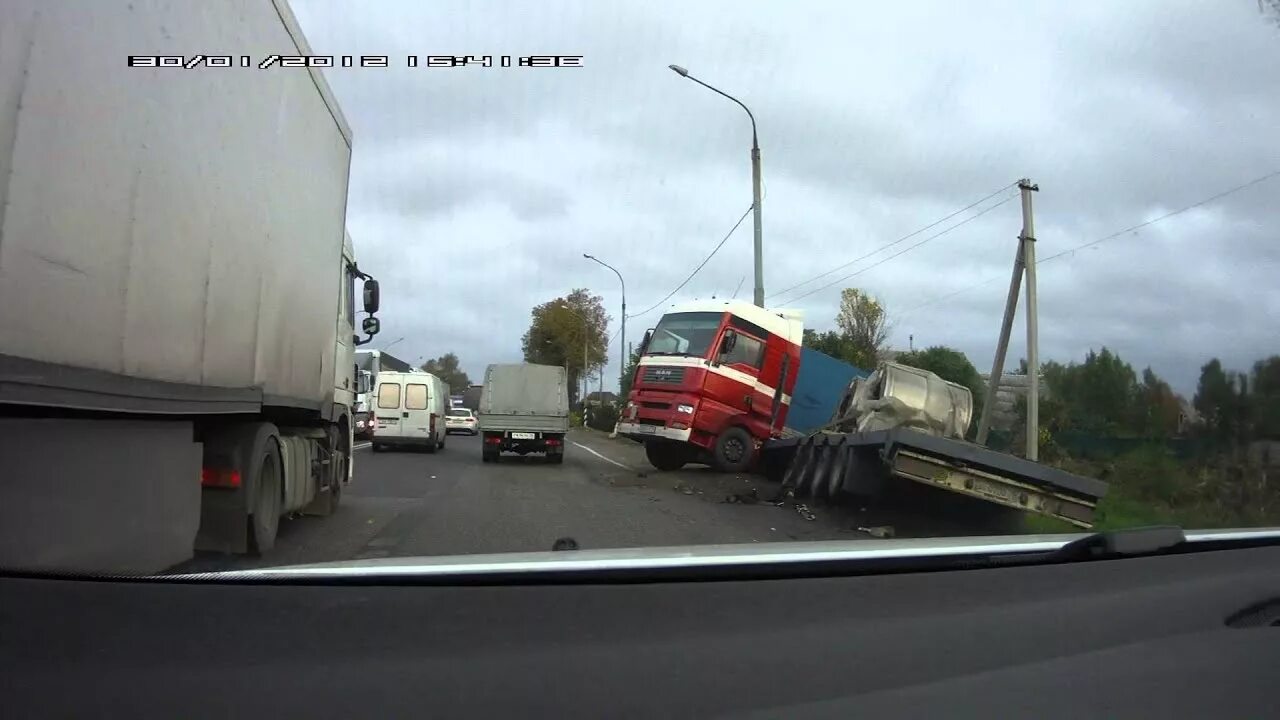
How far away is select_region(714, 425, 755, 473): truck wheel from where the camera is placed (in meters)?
16.2

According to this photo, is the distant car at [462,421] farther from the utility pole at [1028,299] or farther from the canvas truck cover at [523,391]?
the utility pole at [1028,299]

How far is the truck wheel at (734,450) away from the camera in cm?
1622

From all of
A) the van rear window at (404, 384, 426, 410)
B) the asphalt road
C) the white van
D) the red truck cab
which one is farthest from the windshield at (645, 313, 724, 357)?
the van rear window at (404, 384, 426, 410)

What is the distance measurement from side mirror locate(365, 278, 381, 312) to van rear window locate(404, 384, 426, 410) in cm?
1309

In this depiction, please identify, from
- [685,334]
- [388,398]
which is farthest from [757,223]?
[388,398]

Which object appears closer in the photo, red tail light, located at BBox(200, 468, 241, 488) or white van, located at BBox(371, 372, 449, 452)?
red tail light, located at BBox(200, 468, 241, 488)

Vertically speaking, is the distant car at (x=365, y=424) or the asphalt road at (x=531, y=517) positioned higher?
the distant car at (x=365, y=424)

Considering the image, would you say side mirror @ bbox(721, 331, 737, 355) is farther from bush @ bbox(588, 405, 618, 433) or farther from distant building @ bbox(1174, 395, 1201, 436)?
bush @ bbox(588, 405, 618, 433)

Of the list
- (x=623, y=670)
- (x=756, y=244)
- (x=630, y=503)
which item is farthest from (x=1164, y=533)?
(x=756, y=244)

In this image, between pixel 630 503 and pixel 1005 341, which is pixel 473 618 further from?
pixel 630 503

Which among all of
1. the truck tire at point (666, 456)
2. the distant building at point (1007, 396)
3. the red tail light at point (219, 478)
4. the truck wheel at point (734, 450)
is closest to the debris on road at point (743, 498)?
the distant building at point (1007, 396)

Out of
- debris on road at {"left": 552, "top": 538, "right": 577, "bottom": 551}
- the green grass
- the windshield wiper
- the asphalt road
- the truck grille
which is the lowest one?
the asphalt road

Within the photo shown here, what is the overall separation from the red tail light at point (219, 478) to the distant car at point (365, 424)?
60.4ft

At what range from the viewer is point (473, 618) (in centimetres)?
252
